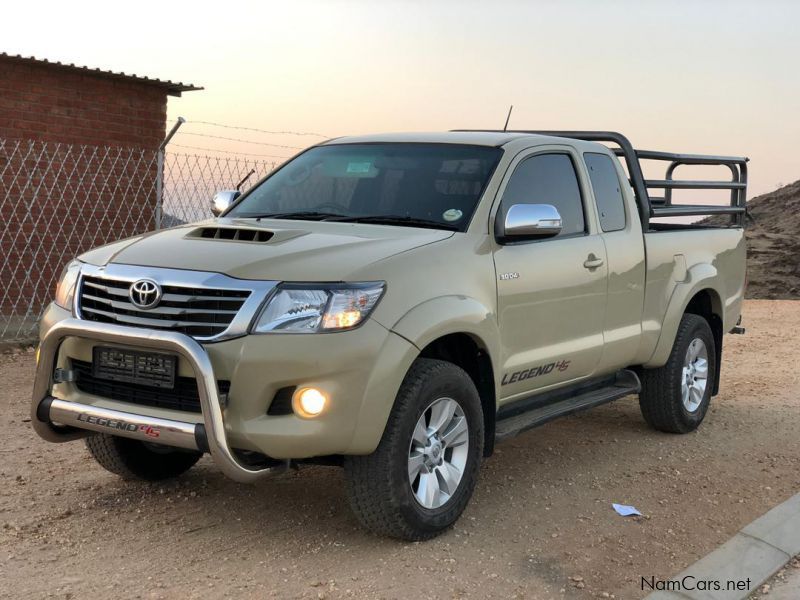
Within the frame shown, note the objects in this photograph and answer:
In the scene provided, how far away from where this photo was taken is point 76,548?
14.6ft

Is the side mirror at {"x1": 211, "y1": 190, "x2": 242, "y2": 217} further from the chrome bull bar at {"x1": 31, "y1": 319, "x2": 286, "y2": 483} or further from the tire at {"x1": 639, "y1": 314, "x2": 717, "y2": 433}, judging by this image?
the tire at {"x1": 639, "y1": 314, "x2": 717, "y2": 433}

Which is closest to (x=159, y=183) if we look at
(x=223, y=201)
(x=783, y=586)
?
(x=223, y=201)

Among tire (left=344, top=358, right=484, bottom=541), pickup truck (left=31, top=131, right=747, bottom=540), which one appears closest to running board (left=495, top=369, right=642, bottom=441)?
pickup truck (left=31, top=131, right=747, bottom=540)

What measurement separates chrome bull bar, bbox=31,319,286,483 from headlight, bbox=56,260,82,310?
0.24 m

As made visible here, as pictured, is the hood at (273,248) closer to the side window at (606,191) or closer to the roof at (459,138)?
the roof at (459,138)

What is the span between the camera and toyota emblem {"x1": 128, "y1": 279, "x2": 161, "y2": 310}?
4.18m

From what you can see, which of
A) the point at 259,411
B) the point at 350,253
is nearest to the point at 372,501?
the point at 259,411

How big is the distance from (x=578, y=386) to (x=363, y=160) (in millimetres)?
1919

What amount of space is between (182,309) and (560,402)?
101 inches

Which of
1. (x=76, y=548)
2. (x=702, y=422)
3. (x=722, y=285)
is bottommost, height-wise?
(x=702, y=422)

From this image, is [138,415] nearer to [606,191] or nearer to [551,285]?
[551,285]

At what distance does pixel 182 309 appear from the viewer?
4133mm

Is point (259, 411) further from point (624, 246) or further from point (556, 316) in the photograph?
point (624, 246)

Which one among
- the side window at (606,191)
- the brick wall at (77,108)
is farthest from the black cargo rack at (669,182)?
the brick wall at (77,108)
